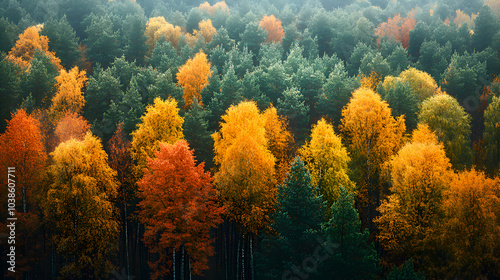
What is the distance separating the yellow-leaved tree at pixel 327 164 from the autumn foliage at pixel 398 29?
5438 centimetres

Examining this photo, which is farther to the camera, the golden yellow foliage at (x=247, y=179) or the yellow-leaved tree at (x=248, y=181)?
the golden yellow foliage at (x=247, y=179)

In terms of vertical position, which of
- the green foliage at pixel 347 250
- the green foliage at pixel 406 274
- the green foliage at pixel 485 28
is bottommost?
the green foliage at pixel 406 274

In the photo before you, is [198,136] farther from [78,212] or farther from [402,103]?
[402,103]

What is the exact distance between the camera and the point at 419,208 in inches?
1313

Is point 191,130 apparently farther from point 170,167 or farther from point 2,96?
point 2,96

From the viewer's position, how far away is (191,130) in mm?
40281

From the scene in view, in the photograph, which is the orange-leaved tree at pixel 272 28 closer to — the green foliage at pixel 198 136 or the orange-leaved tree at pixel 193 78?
the orange-leaved tree at pixel 193 78

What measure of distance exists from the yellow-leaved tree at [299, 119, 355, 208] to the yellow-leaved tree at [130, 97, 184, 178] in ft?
45.5

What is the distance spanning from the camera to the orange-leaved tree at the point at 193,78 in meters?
53.5

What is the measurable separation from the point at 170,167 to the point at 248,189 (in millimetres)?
7463

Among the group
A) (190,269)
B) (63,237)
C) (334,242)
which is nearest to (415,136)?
(334,242)

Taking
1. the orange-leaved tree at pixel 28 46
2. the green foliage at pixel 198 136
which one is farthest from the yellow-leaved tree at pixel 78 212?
the orange-leaved tree at pixel 28 46

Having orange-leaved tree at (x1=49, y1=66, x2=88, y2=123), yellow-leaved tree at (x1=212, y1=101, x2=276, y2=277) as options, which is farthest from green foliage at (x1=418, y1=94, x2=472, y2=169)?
orange-leaved tree at (x1=49, y1=66, x2=88, y2=123)

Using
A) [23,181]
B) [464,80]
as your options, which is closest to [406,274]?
[23,181]
